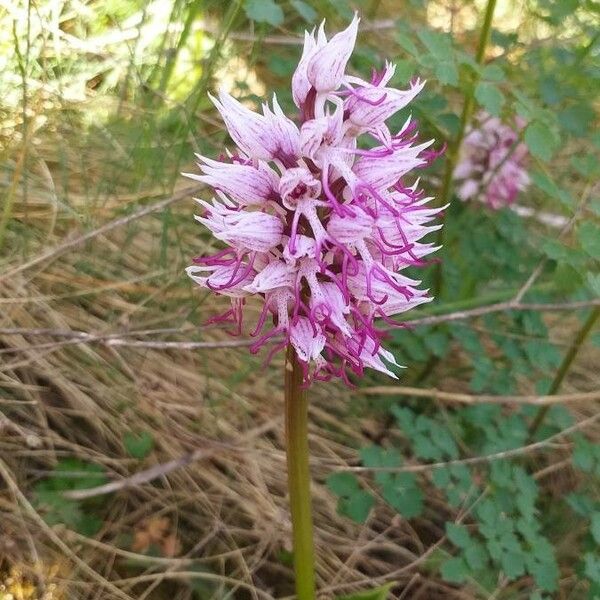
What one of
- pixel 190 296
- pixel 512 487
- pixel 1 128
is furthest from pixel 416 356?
pixel 1 128

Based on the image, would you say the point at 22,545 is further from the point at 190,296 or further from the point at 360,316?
the point at 360,316

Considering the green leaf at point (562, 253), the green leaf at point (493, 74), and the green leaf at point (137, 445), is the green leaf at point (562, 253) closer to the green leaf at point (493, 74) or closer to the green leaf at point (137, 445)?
the green leaf at point (493, 74)

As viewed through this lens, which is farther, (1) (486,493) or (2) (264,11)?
(1) (486,493)

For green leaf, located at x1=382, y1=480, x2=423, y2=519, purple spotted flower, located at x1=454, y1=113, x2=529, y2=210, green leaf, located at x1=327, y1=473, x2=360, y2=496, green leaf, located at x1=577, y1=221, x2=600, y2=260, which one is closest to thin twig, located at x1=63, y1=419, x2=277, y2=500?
green leaf, located at x1=327, y1=473, x2=360, y2=496

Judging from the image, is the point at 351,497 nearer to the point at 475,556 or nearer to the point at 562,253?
the point at 475,556

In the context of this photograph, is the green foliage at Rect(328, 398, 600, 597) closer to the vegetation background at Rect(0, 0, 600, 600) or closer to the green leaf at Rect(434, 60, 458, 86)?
the vegetation background at Rect(0, 0, 600, 600)

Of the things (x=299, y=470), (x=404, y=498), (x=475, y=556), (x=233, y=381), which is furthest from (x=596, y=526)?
(x=233, y=381)
